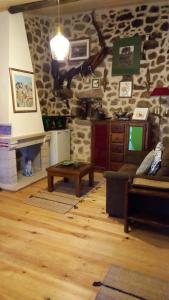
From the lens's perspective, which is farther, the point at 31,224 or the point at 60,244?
the point at 31,224

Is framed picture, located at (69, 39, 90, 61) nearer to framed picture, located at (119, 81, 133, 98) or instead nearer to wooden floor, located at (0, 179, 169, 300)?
framed picture, located at (119, 81, 133, 98)

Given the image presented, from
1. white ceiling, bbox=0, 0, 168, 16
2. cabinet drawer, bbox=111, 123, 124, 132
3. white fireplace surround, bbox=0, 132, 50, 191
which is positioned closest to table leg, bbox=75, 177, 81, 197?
white fireplace surround, bbox=0, 132, 50, 191

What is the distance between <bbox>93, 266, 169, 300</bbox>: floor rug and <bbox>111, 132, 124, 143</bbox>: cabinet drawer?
2821 millimetres

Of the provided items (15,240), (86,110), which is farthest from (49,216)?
(86,110)

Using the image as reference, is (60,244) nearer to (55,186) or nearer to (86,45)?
(55,186)

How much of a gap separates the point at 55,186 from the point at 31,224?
1286mm

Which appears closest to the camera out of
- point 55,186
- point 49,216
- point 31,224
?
point 31,224

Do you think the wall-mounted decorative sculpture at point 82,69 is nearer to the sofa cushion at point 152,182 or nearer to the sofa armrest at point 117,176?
the sofa armrest at point 117,176

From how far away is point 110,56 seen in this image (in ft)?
16.1

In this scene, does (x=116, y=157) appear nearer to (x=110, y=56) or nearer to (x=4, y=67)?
(x=110, y=56)

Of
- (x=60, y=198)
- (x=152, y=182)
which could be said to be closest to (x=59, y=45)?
(x=152, y=182)

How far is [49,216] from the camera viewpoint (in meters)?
3.10

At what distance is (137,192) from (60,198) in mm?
1450

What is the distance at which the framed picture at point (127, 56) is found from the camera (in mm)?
4648
